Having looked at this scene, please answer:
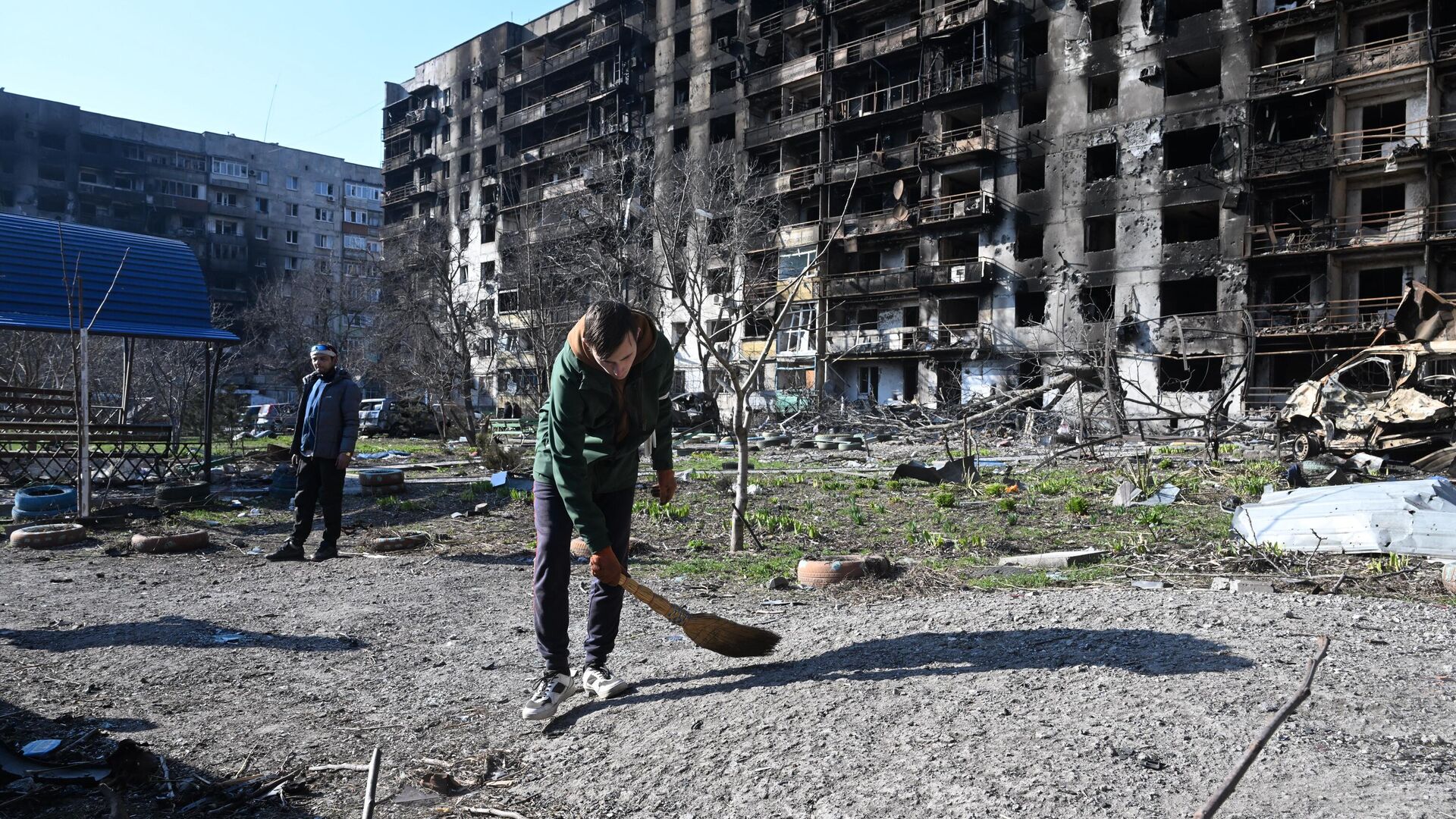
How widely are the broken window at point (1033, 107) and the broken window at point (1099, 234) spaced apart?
468cm

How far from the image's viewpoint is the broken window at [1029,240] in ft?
Answer: 112

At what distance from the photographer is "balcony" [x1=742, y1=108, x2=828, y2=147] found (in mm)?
39938

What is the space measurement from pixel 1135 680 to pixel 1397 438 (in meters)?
11.9

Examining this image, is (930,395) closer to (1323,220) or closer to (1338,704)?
(1323,220)

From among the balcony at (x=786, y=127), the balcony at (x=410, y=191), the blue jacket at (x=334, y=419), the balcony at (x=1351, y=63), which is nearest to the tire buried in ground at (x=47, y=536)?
the blue jacket at (x=334, y=419)

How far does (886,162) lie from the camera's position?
3800 cm

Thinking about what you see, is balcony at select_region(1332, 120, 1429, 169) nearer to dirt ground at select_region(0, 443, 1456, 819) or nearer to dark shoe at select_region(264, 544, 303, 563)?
dirt ground at select_region(0, 443, 1456, 819)

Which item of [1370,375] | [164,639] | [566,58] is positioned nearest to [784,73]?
[566,58]

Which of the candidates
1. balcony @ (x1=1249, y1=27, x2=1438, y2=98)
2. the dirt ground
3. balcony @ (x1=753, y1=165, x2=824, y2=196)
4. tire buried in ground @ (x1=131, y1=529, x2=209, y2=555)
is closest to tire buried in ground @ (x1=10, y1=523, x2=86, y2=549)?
tire buried in ground @ (x1=131, y1=529, x2=209, y2=555)

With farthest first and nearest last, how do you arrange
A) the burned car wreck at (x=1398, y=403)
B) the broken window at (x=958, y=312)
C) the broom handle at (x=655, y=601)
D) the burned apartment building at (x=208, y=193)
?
the burned apartment building at (x=208, y=193) < the broken window at (x=958, y=312) < the burned car wreck at (x=1398, y=403) < the broom handle at (x=655, y=601)

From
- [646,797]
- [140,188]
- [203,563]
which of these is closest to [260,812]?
[646,797]

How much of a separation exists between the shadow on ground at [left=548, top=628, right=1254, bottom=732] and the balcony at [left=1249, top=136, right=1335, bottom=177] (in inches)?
1184

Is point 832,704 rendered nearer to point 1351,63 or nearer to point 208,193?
point 1351,63

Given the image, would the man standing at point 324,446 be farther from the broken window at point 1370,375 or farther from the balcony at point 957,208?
the balcony at point 957,208
